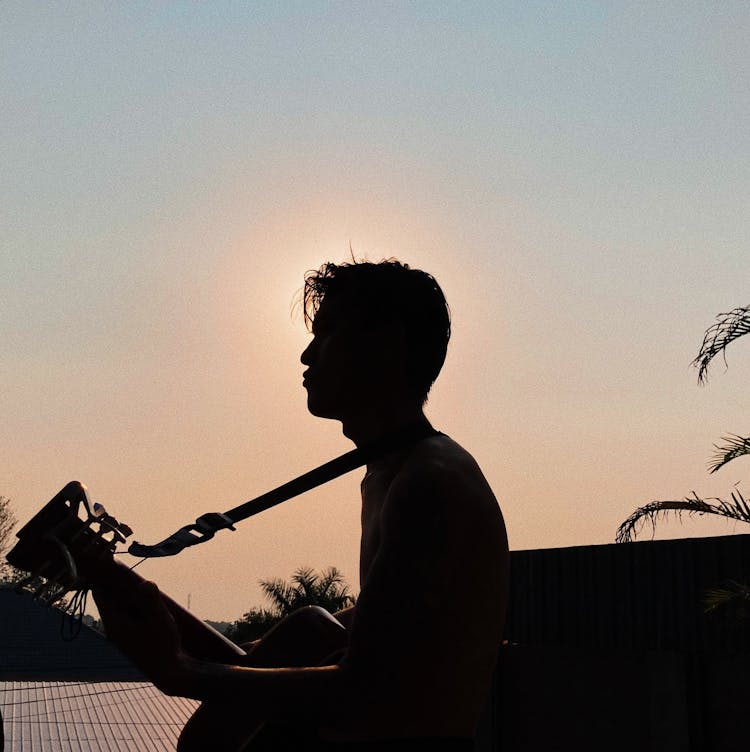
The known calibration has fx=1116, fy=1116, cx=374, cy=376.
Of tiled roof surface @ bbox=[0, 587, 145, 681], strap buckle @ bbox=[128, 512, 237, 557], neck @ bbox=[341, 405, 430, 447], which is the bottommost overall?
strap buckle @ bbox=[128, 512, 237, 557]

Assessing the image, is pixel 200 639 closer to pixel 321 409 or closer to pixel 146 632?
pixel 146 632

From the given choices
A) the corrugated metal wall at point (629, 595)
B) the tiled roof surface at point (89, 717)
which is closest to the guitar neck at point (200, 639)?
the tiled roof surface at point (89, 717)

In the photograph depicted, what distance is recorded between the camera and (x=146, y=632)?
7.13 feet

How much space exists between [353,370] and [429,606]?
0.63 meters

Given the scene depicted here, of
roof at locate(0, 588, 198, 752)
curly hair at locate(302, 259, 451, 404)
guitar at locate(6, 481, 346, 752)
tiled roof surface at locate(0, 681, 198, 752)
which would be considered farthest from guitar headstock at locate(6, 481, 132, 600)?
tiled roof surface at locate(0, 681, 198, 752)

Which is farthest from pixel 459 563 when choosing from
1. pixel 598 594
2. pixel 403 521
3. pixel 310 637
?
pixel 598 594

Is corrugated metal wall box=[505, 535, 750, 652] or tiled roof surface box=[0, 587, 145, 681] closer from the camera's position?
corrugated metal wall box=[505, 535, 750, 652]

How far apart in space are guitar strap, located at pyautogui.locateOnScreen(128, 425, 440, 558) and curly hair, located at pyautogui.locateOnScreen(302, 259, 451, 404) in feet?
0.39

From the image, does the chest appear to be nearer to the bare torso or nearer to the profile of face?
the bare torso

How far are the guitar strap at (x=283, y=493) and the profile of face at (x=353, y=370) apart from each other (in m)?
0.09

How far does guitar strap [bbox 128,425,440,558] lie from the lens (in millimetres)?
2326

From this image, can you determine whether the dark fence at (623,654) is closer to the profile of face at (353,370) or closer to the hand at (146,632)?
the profile of face at (353,370)

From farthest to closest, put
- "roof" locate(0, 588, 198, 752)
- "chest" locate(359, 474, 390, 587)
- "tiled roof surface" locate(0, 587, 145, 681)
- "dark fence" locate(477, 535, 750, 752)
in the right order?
"tiled roof surface" locate(0, 587, 145, 681)
"roof" locate(0, 588, 198, 752)
"dark fence" locate(477, 535, 750, 752)
"chest" locate(359, 474, 390, 587)

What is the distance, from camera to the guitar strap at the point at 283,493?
2.33 metres
